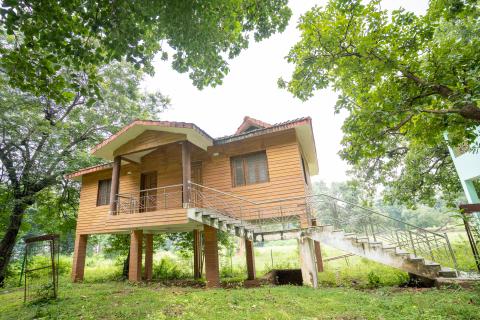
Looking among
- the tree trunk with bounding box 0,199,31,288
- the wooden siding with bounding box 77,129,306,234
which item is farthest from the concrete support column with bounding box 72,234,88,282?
the tree trunk with bounding box 0,199,31,288

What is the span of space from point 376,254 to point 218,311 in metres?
5.38

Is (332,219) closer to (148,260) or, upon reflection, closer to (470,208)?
(470,208)

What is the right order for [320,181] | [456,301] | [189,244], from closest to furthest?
[456,301], [189,244], [320,181]

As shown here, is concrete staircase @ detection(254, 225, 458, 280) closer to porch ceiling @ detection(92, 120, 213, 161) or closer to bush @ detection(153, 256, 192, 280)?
porch ceiling @ detection(92, 120, 213, 161)

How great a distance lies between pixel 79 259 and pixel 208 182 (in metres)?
8.15

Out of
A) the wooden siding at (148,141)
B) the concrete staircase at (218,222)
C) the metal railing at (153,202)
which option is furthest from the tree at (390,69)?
the metal railing at (153,202)

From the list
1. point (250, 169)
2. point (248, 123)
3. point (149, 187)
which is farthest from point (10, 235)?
point (248, 123)

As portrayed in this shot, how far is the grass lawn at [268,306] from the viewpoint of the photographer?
5520mm

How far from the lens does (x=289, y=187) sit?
10.4m

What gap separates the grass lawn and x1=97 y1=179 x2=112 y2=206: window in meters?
6.43

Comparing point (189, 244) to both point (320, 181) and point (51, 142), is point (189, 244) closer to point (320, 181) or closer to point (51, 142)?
point (51, 142)

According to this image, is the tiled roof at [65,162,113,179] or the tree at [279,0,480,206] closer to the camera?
the tree at [279,0,480,206]

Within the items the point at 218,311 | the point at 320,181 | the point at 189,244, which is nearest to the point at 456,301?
the point at 218,311

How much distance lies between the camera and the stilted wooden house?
31.8 ft
